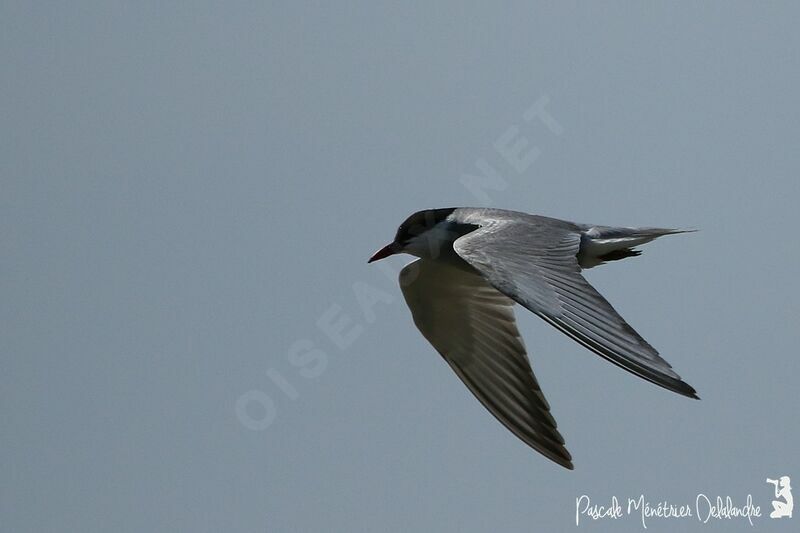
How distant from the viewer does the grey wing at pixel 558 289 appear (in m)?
5.54

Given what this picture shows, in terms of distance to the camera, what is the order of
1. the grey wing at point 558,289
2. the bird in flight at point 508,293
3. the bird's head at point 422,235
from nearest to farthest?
1. the grey wing at point 558,289
2. the bird in flight at point 508,293
3. the bird's head at point 422,235

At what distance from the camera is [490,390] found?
8570 mm

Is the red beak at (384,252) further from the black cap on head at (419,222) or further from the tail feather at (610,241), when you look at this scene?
the tail feather at (610,241)

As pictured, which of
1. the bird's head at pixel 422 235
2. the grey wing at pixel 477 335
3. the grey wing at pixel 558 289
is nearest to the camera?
the grey wing at pixel 558 289

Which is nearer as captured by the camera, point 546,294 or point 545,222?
point 546,294

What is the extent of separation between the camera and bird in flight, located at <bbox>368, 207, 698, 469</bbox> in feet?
19.2

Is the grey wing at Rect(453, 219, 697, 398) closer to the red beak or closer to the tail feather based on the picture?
the tail feather

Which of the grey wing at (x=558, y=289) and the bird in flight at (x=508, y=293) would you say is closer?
the grey wing at (x=558, y=289)

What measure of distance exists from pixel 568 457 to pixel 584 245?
4.74 ft

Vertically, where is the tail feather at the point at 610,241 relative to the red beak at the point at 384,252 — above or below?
below

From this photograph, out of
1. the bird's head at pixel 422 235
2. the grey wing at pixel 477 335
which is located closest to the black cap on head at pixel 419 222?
the bird's head at pixel 422 235

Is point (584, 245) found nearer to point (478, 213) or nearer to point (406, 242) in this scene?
point (478, 213)

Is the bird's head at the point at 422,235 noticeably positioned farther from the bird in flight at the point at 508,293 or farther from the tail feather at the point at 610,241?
the tail feather at the point at 610,241

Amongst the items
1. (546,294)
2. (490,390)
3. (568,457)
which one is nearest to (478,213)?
(490,390)
